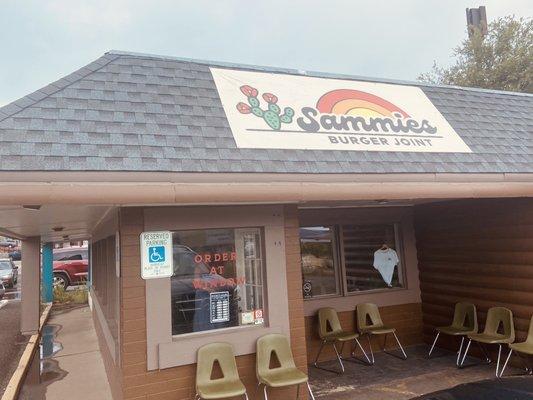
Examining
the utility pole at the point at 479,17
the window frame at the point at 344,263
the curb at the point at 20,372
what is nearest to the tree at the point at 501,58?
the utility pole at the point at 479,17

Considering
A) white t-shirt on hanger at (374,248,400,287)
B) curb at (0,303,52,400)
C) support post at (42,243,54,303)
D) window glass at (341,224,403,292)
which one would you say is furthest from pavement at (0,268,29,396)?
white t-shirt on hanger at (374,248,400,287)

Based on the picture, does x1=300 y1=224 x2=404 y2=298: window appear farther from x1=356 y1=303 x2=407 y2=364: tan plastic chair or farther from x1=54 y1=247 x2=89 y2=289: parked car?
x1=54 y1=247 x2=89 y2=289: parked car

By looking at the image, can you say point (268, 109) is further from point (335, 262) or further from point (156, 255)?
point (335, 262)

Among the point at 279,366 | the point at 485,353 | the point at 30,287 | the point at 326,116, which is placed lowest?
the point at 485,353

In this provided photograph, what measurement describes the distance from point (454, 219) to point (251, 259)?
3.85 meters

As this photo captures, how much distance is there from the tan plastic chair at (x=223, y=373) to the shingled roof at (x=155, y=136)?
195 centimetres

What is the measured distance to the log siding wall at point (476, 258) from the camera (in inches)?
233

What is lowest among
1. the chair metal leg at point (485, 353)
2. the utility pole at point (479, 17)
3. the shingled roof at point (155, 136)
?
the chair metal leg at point (485, 353)

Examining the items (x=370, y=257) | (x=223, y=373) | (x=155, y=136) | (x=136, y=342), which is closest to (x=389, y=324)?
(x=370, y=257)

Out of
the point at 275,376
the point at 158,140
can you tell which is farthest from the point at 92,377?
the point at 158,140

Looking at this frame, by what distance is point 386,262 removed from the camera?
7680mm

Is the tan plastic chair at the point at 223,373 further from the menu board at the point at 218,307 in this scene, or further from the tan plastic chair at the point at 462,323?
the tan plastic chair at the point at 462,323

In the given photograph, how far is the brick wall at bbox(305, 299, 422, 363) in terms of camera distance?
6898 millimetres

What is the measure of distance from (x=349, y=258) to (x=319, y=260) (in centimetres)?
55
